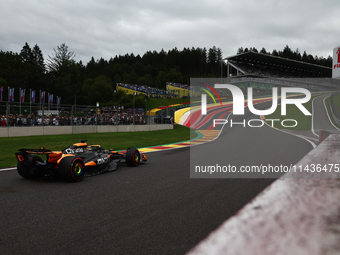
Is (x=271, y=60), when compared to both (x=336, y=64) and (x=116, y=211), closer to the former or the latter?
(x=336, y=64)

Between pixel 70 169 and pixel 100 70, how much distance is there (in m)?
126

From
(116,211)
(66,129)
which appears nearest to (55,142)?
(66,129)

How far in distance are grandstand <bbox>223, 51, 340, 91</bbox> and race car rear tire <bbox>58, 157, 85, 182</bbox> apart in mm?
73383

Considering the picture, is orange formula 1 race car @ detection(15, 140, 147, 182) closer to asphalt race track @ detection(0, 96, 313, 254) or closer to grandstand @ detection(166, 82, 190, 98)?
asphalt race track @ detection(0, 96, 313, 254)

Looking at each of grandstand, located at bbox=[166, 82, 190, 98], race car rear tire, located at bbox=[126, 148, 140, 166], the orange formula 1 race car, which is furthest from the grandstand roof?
the orange formula 1 race car

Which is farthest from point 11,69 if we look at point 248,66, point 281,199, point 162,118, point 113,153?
point 281,199

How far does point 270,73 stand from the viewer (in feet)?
276

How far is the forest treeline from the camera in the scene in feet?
229

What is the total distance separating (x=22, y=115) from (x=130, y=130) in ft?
29.6

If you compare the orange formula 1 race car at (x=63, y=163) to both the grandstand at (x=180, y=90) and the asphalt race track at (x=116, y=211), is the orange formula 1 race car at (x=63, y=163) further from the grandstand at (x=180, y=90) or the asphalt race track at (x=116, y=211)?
the grandstand at (x=180, y=90)

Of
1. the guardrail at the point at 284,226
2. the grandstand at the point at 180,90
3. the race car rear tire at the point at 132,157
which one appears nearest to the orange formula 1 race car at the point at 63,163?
the race car rear tire at the point at 132,157

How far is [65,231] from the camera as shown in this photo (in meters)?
3.10

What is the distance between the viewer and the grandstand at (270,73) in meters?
74.9

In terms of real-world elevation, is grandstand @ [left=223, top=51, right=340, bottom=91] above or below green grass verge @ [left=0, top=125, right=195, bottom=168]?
above
